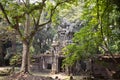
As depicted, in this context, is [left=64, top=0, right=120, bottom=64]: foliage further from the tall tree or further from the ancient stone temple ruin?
the ancient stone temple ruin

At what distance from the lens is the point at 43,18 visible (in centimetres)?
3022

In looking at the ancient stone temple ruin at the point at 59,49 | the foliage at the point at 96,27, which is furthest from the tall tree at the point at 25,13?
the ancient stone temple ruin at the point at 59,49

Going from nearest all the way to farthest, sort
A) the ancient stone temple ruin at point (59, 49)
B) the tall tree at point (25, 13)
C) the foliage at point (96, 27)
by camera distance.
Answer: the foliage at point (96, 27)
the tall tree at point (25, 13)
the ancient stone temple ruin at point (59, 49)

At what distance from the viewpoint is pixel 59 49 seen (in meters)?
21.7

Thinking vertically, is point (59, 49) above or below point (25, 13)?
below

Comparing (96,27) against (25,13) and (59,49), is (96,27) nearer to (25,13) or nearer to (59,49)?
(25,13)

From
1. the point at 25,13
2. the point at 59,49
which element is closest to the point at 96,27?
the point at 25,13

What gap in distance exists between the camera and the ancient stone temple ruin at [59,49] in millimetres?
21312

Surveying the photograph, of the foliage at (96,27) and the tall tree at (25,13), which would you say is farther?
the tall tree at (25,13)

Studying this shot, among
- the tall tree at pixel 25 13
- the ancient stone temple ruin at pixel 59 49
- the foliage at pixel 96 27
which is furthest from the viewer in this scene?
the ancient stone temple ruin at pixel 59 49

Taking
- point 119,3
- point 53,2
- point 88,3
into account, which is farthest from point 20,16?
point 119,3

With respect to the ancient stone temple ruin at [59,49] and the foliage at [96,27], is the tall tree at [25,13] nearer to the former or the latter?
the foliage at [96,27]

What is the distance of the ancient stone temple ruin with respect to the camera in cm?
2131

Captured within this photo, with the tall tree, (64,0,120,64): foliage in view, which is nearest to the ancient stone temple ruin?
the tall tree
